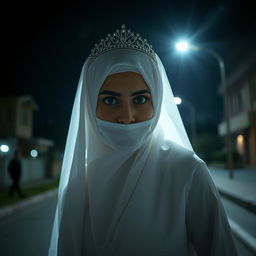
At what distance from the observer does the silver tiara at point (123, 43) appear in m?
1.69

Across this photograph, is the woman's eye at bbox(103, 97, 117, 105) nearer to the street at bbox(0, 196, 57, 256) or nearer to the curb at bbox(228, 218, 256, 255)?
the street at bbox(0, 196, 57, 256)

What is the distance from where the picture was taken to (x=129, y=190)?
1.44 m

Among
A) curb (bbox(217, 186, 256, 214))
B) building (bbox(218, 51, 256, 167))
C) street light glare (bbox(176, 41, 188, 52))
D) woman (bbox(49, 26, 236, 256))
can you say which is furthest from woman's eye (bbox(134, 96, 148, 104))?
building (bbox(218, 51, 256, 167))

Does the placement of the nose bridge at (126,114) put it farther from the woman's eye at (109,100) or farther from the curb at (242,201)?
the curb at (242,201)

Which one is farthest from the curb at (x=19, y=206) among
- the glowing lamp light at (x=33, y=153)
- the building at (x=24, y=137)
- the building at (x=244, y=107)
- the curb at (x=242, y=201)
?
the glowing lamp light at (x=33, y=153)

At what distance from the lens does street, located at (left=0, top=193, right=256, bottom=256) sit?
4.76 meters

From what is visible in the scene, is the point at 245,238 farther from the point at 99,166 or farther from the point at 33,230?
the point at 99,166

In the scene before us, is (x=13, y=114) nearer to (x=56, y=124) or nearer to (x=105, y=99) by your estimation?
(x=56, y=124)

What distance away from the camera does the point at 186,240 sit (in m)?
1.43

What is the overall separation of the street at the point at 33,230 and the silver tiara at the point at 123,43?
365 cm

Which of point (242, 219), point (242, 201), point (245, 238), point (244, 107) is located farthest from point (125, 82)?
point (244, 107)

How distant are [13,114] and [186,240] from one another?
29.8 meters

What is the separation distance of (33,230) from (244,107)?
84.8ft

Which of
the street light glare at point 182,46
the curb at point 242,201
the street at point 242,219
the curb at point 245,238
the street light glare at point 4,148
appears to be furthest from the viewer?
the street light glare at point 4,148
